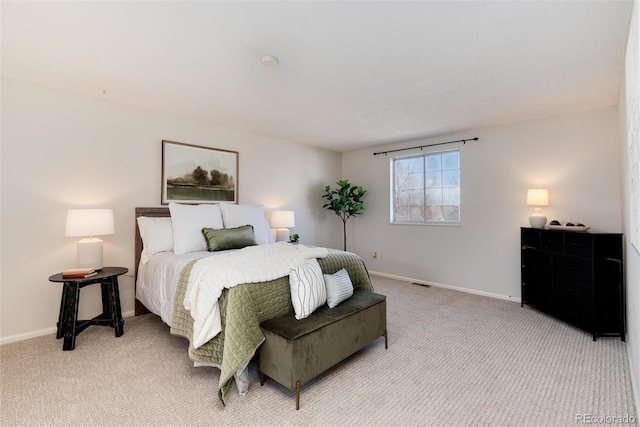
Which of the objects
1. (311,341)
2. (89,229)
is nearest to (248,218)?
(89,229)

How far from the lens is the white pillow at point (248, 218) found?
3734 millimetres

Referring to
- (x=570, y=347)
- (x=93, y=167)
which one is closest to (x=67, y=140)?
(x=93, y=167)

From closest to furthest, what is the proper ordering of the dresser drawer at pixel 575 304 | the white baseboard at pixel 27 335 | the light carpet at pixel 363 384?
the light carpet at pixel 363 384
the white baseboard at pixel 27 335
the dresser drawer at pixel 575 304

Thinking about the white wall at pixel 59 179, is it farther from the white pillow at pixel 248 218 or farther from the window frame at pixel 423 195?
the window frame at pixel 423 195

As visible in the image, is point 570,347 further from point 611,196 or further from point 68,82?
point 68,82

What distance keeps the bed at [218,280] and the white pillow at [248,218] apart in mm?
13

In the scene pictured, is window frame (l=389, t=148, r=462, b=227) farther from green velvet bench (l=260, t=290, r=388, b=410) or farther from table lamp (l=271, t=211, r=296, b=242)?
green velvet bench (l=260, t=290, r=388, b=410)

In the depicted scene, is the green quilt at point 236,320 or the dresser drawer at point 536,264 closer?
the green quilt at point 236,320

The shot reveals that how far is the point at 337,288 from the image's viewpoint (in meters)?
2.37

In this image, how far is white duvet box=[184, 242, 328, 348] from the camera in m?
1.96

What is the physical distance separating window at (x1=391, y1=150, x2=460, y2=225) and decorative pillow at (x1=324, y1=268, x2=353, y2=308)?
2.80 meters

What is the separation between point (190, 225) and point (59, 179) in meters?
1.28

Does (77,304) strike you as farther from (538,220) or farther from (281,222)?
(538,220)

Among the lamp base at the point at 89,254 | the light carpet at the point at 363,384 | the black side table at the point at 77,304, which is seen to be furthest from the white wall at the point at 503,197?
the lamp base at the point at 89,254
